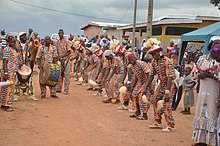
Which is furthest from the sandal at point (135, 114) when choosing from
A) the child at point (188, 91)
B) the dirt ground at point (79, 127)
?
the child at point (188, 91)

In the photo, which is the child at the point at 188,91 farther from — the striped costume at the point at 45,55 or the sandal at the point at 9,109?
the sandal at the point at 9,109

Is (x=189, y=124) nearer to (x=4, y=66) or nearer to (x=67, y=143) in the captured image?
(x=67, y=143)

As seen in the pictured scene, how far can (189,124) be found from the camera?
27.9 feet

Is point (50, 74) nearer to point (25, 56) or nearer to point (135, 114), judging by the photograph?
point (25, 56)

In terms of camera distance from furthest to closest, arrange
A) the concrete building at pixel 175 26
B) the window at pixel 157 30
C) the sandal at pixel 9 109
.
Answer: the window at pixel 157 30
the concrete building at pixel 175 26
the sandal at pixel 9 109

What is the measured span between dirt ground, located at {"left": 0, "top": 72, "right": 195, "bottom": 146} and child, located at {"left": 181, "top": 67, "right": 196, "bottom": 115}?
297 millimetres

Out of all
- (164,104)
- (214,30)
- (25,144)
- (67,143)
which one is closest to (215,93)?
(164,104)

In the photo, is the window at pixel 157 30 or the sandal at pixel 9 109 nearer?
the sandal at pixel 9 109

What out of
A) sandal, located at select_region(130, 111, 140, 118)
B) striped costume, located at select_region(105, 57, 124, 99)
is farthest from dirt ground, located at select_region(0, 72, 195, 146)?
striped costume, located at select_region(105, 57, 124, 99)

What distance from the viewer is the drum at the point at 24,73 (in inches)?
396

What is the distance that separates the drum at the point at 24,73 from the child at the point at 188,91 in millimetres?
4474

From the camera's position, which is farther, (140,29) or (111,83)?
(140,29)

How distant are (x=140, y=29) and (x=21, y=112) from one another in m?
25.0

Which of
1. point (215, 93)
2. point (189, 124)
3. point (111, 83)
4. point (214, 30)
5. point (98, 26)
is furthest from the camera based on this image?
point (98, 26)
